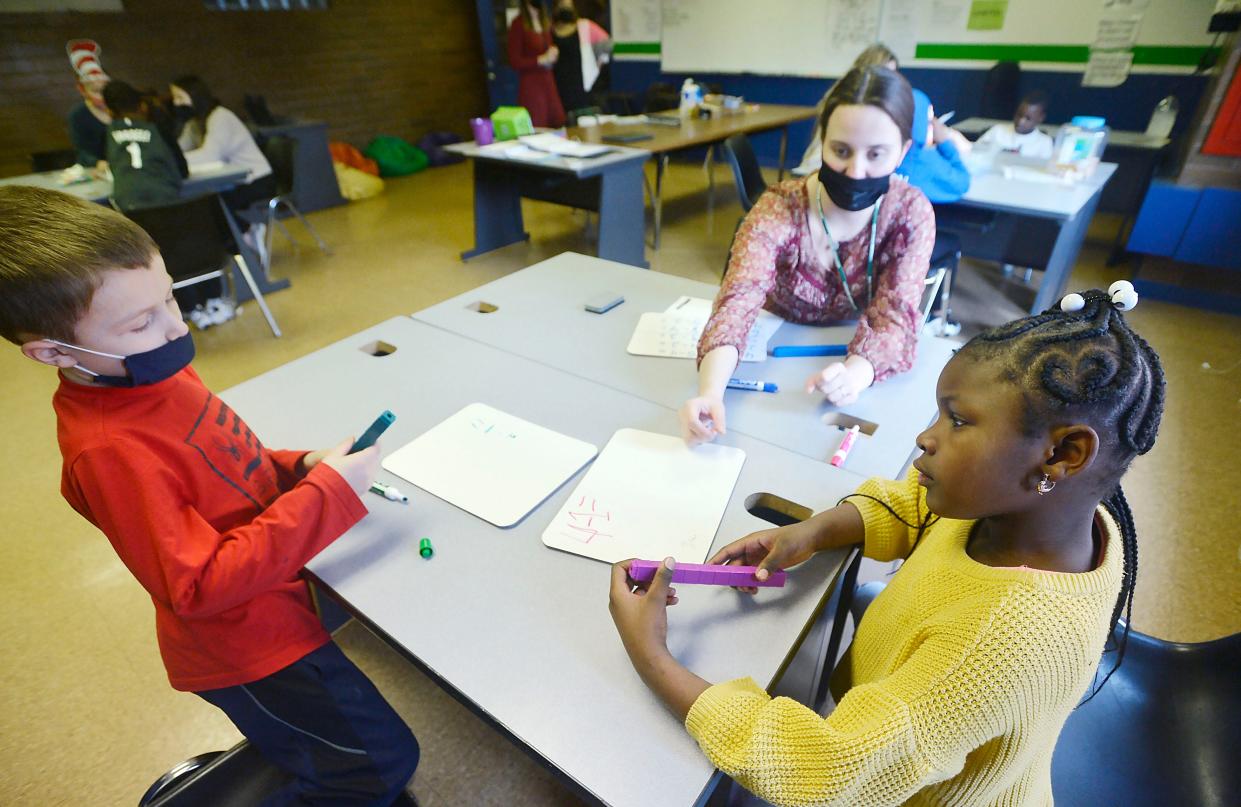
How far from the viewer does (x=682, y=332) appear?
1.43m

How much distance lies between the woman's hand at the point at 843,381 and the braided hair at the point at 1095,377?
59cm

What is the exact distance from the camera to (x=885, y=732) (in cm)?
52

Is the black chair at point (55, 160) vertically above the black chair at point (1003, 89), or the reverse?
the black chair at point (1003, 89)

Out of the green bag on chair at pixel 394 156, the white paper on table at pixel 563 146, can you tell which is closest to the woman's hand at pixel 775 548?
the white paper on table at pixel 563 146

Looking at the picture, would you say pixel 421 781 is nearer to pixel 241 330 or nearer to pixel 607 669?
pixel 607 669

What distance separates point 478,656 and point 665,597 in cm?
23

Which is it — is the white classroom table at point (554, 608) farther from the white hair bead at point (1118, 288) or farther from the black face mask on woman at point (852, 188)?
the black face mask on woman at point (852, 188)

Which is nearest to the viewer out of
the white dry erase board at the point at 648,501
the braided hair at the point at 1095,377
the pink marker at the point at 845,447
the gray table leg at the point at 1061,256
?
the braided hair at the point at 1095,377

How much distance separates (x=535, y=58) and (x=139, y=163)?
3101 millimetres

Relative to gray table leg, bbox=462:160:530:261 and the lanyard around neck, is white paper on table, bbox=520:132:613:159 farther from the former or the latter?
the lanyard around neck

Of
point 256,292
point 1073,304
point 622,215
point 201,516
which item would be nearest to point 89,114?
point 256,292

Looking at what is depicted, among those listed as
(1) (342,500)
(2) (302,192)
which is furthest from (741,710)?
(2) (302,192)

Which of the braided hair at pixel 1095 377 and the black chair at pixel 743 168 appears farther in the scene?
the black chair at pixel 743 168

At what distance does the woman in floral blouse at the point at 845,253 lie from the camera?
1.17 metres
